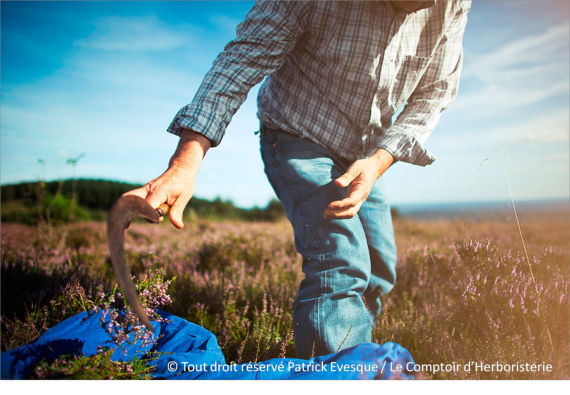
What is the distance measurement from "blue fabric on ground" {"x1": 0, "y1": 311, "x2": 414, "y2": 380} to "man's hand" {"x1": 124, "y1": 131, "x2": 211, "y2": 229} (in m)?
0.63

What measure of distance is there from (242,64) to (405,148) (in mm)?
1043

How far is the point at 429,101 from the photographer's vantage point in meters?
2.11

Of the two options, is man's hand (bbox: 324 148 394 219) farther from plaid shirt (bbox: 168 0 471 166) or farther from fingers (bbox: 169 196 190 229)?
fingers (bbox: 169 196 190 229)

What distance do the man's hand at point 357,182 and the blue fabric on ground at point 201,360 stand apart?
59 centimetres

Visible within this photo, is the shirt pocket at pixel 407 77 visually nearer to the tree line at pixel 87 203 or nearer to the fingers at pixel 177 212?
the fingers at pixel 177 212

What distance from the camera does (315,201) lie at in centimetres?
173

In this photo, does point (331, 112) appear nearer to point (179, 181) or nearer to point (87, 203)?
point (179, 181)

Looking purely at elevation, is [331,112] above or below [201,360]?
above

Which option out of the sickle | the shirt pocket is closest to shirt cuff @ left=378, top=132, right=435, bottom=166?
the shirt pocket

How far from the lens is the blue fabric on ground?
1.20m

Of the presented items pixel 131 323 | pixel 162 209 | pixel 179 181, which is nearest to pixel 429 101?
pixel 179 181

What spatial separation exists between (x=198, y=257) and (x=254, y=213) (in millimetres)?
9690

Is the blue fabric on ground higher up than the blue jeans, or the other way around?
the blue jeans
